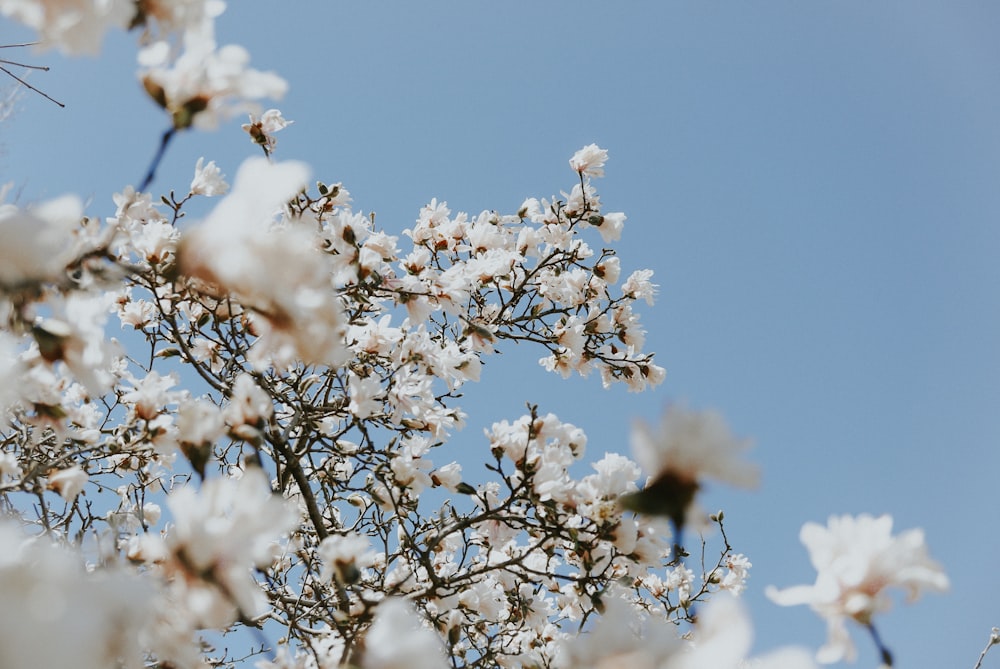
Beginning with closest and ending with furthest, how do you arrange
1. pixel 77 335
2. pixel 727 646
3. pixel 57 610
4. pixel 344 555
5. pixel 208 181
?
pixel 57 610, pixel 727 646, pixel 77 335, pixel 344 555, pixel 208 181

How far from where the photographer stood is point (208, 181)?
2.37 metres

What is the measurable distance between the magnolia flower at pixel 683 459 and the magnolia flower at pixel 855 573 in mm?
225

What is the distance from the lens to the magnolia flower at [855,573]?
0.89 meters

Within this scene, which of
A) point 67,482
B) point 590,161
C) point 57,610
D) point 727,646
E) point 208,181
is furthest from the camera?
point 590,161

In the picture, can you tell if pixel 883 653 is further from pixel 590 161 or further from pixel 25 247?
pixel 590 161

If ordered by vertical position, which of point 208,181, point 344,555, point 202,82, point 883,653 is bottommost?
point 883,653

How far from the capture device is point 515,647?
3.25 metres

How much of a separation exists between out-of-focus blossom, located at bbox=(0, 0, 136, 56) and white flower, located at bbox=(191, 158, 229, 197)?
4.68 feet

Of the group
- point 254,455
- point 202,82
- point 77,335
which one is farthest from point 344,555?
point 202,82

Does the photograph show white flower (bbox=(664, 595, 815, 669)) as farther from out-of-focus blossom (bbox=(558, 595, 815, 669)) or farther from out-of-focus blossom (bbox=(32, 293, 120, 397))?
out-of-focus blossom (bbox=(32, 293, 120, 397))

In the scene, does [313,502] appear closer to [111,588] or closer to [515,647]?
[515,647]

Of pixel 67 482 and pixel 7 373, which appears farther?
pixel 67 482

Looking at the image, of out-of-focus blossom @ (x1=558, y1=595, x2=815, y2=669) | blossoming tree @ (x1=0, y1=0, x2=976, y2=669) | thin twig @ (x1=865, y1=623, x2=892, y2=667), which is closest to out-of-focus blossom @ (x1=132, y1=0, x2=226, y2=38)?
blossoming tree @ (x1=0, y1=0, x2=976, y2=669)

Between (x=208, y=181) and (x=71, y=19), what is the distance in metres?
1.50
